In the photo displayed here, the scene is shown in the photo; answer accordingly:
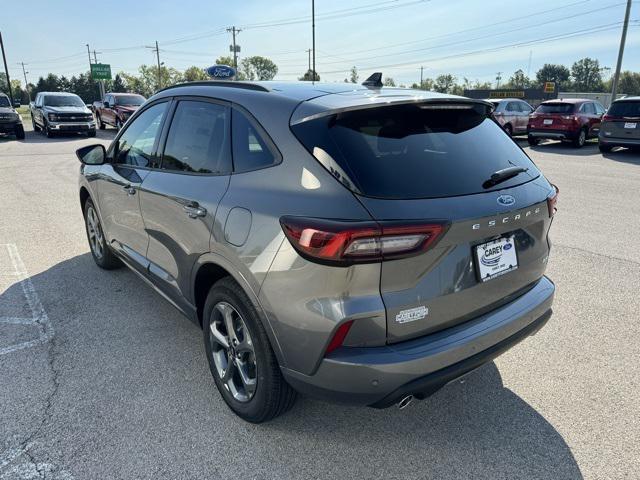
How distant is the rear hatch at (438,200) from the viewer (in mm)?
2025

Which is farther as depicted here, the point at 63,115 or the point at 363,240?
the point at 63,115

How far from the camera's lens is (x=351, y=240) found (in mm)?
1938

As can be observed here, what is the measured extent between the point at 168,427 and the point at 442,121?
2242mm

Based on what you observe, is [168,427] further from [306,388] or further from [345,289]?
[345,289]

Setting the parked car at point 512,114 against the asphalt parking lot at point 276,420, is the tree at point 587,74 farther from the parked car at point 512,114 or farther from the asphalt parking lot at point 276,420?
the asphalt parking lot at point 276,420

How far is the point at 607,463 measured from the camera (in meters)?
2.33

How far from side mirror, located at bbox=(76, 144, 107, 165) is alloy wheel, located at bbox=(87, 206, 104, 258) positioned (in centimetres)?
63

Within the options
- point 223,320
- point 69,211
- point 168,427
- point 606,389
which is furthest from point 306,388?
point 69,211

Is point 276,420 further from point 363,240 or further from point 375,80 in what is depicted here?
point 375,80

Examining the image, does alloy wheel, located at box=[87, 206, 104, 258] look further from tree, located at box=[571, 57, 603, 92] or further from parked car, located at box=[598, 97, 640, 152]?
tree, located at box=[571, 57, 603, 92]

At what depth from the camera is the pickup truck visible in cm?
2248

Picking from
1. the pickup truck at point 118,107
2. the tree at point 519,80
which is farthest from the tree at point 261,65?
the pickup truck at point 118,107

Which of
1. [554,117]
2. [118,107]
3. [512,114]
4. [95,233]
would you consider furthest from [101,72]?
[95,233]

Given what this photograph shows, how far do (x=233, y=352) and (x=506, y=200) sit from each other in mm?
1681
